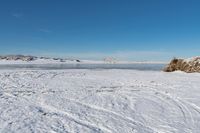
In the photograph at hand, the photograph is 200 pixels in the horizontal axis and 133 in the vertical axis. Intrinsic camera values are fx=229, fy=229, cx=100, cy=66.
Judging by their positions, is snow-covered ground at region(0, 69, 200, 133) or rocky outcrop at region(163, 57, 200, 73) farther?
rocky outcrop at region(163, 57, 200, 73)

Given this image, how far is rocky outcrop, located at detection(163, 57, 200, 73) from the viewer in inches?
738

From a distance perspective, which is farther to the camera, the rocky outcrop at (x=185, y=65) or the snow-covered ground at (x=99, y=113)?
the rocky outcrop at (x=185, y=65)

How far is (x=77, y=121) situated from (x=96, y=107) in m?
1.37

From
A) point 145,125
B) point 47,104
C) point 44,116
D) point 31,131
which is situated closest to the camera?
point 31,131

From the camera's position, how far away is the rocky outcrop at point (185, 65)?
61.5 ft

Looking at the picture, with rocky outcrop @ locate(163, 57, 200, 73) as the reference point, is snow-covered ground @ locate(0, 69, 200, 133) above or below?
below

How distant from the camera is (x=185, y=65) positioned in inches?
791

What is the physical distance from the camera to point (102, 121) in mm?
4988

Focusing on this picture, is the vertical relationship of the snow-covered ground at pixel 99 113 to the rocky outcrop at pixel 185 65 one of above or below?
below

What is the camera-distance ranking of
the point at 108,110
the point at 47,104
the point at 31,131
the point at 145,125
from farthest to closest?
1. the point at 47,104
2. the point at 108,110
3. the point at 145,125
4. the point at 31,131

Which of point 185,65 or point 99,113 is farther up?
point 185,65

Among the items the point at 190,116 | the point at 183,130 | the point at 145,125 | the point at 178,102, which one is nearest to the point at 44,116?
the point at 145,125

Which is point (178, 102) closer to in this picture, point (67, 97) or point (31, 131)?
point (67, 97)

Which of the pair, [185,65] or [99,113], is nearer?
[99,113]
